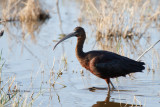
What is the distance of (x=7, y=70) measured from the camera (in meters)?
7.67

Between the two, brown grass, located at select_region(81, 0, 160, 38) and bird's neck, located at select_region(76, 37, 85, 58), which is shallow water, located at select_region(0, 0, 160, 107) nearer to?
brown grass, located at select_region(81, 0, 160, 38)

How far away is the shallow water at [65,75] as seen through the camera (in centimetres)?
619

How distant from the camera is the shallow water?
20.3ft

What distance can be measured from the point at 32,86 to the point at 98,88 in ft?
4.11

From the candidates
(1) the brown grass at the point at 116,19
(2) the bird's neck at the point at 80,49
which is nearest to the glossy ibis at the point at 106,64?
(2) the bird's neck at the point at 80,49

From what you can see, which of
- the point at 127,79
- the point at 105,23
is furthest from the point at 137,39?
the point at 127,79

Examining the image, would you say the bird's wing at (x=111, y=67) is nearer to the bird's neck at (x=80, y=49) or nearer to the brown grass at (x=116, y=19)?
the bird's neck at (x=80, y=49)

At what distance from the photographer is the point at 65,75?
25.0 ft

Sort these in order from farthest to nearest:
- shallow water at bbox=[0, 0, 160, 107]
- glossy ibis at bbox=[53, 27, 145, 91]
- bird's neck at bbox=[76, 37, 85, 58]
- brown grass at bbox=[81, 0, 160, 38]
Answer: brown grass at bbox=[81, 0, 160, 38] < bird's neck at bbox=[76, 37, 85, 58] < glossy ibis at bbox=[53, 27, 145, 91] < shallow water at bbox=[0, 0, 160, 107]

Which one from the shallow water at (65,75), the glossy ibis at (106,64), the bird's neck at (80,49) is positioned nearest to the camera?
the shallow water at (65,75)

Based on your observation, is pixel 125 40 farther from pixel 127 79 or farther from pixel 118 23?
pixel 127 79

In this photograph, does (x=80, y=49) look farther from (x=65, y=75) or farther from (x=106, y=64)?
(x=65, y=75)

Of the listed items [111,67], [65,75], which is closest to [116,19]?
[65,75]

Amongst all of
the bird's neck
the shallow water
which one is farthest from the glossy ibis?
the shallow water
